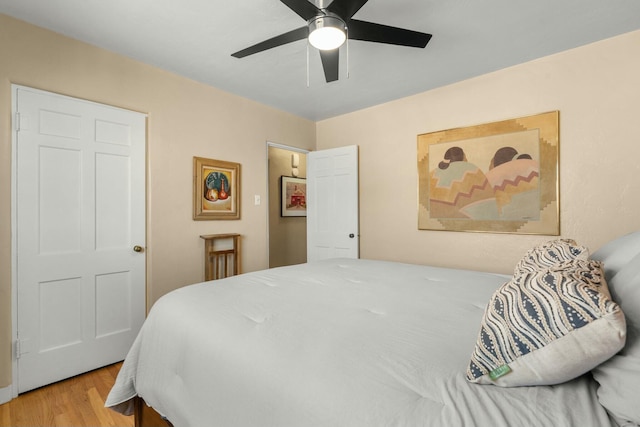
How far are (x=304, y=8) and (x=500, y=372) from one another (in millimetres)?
1780

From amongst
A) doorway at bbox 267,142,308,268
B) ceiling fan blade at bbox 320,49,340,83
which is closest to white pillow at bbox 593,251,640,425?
ceiling fan blade at bbox 320,49,340,83

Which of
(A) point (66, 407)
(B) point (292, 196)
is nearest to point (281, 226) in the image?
(B) point (292, 196)

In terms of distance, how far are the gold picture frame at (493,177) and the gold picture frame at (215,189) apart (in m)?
2.04

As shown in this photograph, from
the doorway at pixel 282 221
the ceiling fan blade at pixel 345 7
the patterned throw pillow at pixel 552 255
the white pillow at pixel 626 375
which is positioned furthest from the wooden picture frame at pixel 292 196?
the white pillow at pixel 626 375

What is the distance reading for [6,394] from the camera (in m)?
1.98

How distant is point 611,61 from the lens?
7.72 ft

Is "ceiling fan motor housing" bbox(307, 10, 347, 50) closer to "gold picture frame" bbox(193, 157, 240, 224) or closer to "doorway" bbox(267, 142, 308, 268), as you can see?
"gold picture frame" bbox(193, 157, 240, 224)

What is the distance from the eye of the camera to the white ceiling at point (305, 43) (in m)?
1.96

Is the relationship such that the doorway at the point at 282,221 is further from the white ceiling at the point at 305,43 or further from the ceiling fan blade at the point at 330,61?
the ceiling fan blade at the point at 330,61

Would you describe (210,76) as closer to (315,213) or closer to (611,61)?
(315,213)

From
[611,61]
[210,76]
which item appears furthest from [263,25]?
[611,61]

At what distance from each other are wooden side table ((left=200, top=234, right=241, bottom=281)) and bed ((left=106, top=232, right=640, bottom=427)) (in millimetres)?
1493

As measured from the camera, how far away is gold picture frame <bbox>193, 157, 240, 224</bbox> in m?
3.06

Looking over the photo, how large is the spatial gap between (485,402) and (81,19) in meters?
2.99
